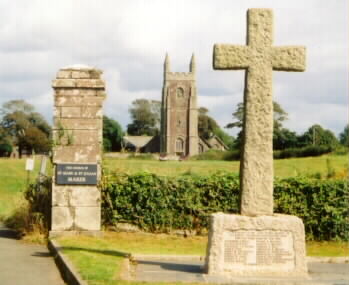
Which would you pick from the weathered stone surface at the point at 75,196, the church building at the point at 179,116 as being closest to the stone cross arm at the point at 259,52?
the weathered stone surface at the point at 75,196

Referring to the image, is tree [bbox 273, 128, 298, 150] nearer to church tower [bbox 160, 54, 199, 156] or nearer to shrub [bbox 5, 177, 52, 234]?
church tower [bbox 160, 54, 199, 156]

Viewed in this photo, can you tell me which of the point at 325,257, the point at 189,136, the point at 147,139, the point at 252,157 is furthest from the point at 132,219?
the point at 147,139

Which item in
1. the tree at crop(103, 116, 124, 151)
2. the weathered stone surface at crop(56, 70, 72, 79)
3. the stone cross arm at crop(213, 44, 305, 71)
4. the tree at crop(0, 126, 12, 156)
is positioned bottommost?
the stone cross arm at crop(213, 44, 305, 71)

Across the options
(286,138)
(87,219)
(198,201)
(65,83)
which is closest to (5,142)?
(286,138)

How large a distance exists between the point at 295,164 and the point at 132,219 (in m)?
25.5

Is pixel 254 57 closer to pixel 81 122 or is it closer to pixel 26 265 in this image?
pixel 26 265

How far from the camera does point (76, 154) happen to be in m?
13.8

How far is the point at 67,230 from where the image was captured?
44.7 feet

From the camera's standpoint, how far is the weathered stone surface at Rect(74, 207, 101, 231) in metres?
13.7

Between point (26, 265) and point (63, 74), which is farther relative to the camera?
point (63, 74)

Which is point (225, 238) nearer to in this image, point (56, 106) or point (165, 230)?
point (165, 230)

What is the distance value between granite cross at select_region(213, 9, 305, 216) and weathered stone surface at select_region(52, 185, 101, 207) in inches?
216

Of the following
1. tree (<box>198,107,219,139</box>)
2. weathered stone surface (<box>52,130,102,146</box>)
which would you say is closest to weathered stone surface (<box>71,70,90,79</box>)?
weathered stone surface (<box>52,130,102,146</box>)

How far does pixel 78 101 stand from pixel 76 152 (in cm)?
117
